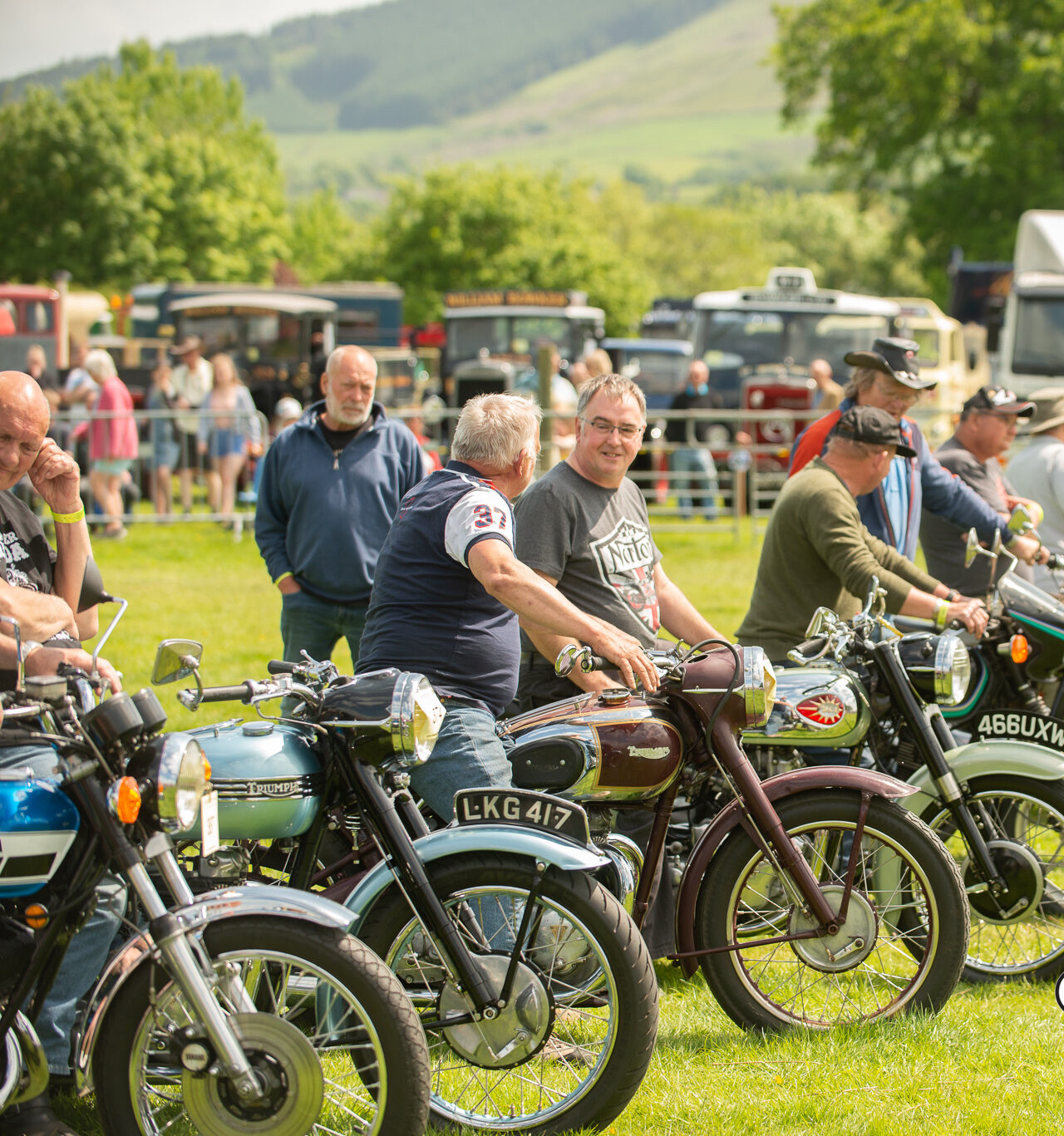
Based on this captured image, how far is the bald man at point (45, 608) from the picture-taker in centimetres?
327

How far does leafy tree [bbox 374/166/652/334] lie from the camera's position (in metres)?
58.4

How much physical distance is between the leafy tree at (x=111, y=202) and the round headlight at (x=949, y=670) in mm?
48573

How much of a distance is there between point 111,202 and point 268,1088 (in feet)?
167

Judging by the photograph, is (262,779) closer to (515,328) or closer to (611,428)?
(611,428)

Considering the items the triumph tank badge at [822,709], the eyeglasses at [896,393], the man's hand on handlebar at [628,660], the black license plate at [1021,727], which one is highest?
the eyeglasses at [896,393]

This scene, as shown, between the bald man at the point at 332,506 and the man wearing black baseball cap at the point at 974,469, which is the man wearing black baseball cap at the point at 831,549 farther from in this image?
the bald man at the point at 332,506

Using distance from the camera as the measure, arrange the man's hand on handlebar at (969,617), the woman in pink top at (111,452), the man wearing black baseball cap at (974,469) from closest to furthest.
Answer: the man's hand on handlebar at (969,617)
the man wearing black baseball cap at (974,469)
the woman in pink top at (111,452)

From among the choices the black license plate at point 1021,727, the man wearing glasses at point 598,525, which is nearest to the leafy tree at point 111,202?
the man wearing glasses at point 598,525

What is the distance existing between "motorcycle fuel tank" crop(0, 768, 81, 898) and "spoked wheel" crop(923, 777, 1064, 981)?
2.72 metres

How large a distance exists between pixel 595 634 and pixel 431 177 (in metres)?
60.7

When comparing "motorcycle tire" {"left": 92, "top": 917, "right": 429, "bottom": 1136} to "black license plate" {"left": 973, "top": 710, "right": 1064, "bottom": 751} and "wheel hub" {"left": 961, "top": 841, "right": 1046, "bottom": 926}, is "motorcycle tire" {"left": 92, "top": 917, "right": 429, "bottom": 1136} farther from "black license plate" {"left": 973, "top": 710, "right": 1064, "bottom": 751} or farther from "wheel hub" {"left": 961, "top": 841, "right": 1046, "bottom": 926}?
"black license plate" {"left": 973, "top": 710, "right": 1064, "bottom": 751}

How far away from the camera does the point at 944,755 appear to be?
441cm

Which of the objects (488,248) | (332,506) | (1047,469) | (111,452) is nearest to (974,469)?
(1047,469)

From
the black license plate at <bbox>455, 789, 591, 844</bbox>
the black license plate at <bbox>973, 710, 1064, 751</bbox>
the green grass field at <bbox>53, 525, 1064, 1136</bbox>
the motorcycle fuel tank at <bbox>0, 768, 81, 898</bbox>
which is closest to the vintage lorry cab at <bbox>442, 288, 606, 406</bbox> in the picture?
the black license plate at <bbox>973, 710, 1064, 751</bbox>
